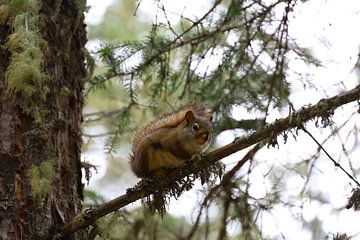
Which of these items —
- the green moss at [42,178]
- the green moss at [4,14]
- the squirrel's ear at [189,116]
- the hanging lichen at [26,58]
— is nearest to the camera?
the green moss at [42,178]

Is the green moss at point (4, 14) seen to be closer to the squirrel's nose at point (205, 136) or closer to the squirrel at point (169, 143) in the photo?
the squirrel at point (169, 143)

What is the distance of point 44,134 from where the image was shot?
2.79 metres

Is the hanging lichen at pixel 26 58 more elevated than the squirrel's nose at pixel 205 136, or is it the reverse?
the hanging lichen at pixel 26 58

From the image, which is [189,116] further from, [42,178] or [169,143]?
[42,178]

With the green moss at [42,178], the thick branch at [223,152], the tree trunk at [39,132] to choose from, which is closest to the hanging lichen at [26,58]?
the tree trunk at [39,132]

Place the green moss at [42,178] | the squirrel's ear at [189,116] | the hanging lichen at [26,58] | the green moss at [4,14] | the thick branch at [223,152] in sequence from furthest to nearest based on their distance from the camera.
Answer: the squirrel's ear at [189,116] → the green moss at [4,14] → the hanging lichen at [26,58] → the green moss at [42,178] → the thick branch at [223,152]

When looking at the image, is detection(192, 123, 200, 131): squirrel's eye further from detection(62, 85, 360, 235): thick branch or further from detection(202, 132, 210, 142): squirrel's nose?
detection(62, 85, 360, 235): thick branch

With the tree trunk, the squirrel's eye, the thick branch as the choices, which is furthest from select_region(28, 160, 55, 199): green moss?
the squirrel's eye

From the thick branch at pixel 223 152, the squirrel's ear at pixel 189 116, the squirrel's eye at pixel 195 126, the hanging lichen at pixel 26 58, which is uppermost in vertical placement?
the hanging lichen at pixel 26 58

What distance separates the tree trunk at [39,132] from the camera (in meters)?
2.64

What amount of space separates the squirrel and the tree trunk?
0.31 meters

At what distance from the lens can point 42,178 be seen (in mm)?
2490

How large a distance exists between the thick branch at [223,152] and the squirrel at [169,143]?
0.59 feet

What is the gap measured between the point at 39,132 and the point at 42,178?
32 centimetres
